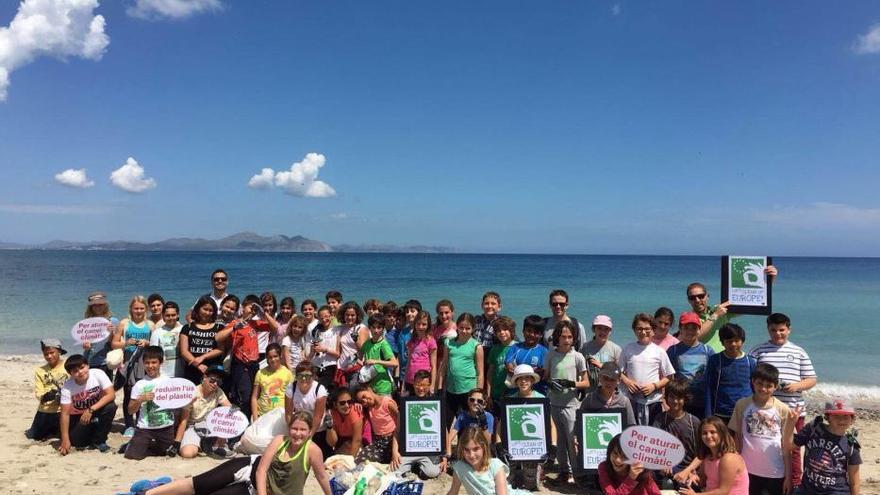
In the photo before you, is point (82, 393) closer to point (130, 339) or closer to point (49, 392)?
point (49, 392)

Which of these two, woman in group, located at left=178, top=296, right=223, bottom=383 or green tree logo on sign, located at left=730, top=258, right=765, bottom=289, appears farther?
woman in group, located at left=178, top=296, right=223, bottom=383

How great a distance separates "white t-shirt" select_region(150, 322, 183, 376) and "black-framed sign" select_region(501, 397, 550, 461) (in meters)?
4.48

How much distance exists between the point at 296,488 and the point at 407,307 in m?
3.03

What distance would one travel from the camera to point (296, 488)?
16.2ft

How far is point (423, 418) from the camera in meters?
5.95

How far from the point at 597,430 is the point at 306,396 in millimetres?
3304

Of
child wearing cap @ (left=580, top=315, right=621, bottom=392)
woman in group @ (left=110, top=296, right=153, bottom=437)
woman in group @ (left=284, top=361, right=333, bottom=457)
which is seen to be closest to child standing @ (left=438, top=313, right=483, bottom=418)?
child wearing cap @ (left=580, top=315, right=621, bottom=392)

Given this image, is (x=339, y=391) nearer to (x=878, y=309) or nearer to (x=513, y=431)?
(x=513, y=431)

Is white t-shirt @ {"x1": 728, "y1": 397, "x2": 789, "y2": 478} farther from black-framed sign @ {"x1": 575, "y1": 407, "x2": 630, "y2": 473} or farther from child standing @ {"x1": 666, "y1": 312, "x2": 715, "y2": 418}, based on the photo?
black-framed sign @ {"x1": 575, "y1": 407, "x2": 630, "y2": 473}

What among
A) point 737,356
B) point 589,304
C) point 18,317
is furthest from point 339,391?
point 589,304

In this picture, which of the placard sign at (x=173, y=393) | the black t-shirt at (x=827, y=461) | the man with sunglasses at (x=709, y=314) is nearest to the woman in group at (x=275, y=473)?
the placard sign at (x=173, y=393)

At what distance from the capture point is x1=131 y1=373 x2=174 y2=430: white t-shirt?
6504 mm

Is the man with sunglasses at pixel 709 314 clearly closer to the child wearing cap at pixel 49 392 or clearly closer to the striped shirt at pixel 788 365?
the striped shirt at pixel 788 365

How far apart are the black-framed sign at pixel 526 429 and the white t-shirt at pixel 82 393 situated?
5227mm
